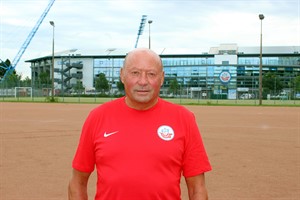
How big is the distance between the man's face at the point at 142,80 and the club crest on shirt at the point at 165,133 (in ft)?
0.67

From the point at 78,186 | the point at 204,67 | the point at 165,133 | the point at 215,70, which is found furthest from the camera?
the point at 204,67

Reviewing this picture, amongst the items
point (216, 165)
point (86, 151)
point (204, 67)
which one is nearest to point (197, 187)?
point (86, 151)

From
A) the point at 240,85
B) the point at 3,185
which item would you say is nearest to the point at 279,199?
the point at 3,185

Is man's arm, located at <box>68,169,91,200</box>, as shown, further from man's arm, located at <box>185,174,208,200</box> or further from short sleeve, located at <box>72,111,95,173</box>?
man's arm, located at <box>185,174,208,200</box>

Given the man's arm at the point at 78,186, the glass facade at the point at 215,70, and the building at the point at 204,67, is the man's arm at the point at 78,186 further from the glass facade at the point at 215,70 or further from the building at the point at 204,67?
the glass facade at the point at 215,70

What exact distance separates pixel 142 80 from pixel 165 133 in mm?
377

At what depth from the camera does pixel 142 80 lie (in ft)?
9.31

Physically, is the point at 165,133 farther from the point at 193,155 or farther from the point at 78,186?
the point at 78,186

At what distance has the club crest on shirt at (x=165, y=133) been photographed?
8.90 ft

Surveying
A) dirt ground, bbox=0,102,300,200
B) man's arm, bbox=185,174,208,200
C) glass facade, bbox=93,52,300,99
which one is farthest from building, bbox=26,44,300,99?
man's arm, bbox=185,174,208,200

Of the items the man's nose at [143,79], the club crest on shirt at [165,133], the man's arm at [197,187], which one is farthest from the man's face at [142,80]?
the man's arm at [197,187]

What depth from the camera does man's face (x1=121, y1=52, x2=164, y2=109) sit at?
112 inches

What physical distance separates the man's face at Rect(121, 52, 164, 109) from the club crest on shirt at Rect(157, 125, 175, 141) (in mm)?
203

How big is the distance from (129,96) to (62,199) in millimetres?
4233
